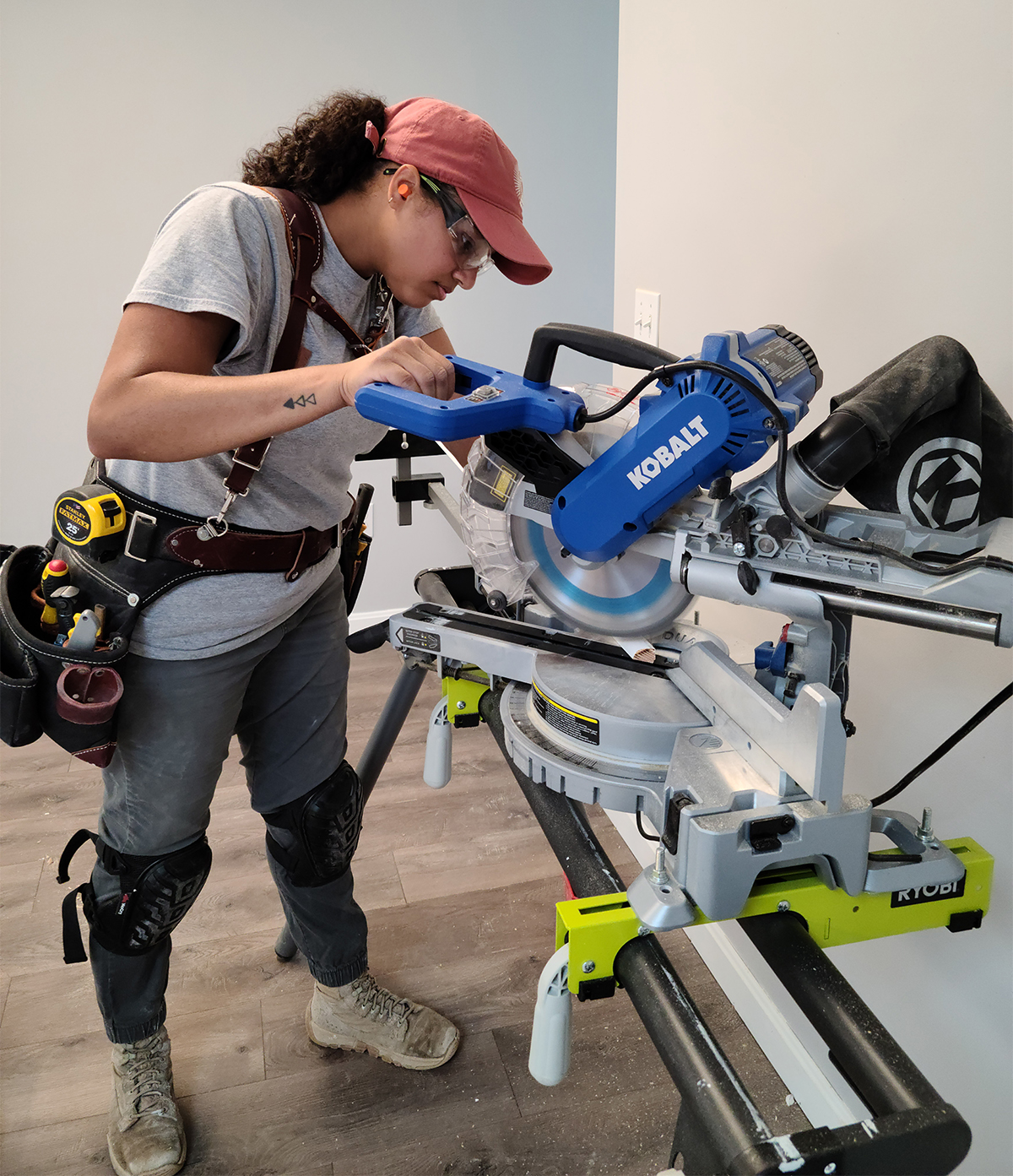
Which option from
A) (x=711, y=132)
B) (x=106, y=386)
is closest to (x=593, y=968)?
(x=106, y=386)

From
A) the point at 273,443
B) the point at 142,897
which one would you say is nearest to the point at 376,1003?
the point at 142,897

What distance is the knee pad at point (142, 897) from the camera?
129cm

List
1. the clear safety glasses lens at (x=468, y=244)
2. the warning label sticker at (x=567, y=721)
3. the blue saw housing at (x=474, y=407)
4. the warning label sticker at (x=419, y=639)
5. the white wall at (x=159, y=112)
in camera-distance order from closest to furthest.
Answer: the blue saw housing at (x=474, y=407) → the warning label sticker at (x=567, y=721) → the clear safety glasses lens at (x=468, y=244) → the warning label sticker at (x=419, y=639) → the white wall at (x=159, y=112)

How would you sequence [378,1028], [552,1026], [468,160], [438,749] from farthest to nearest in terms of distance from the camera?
[378,1028], [438,749], [468,160], [552,1026]

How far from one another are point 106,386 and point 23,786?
75.6 inches

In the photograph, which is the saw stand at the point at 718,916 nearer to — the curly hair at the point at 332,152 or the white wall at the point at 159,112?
the curly hair at the point at 332,152

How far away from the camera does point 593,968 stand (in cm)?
80

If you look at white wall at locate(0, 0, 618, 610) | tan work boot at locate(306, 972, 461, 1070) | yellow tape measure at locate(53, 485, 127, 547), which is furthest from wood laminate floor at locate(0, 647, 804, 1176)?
white wall at locate(0, 0, 618, 610)

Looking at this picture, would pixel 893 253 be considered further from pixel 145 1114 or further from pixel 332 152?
pixel 145 1114

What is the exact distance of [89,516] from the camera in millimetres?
1136

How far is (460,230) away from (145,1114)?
4.52 ft

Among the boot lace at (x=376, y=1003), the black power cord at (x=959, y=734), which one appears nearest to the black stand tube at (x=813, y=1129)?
the black power cord at (x=959, y=734)

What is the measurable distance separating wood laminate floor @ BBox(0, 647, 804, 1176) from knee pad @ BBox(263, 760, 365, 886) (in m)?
0.38

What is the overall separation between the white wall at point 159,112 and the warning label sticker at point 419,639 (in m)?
2.21
